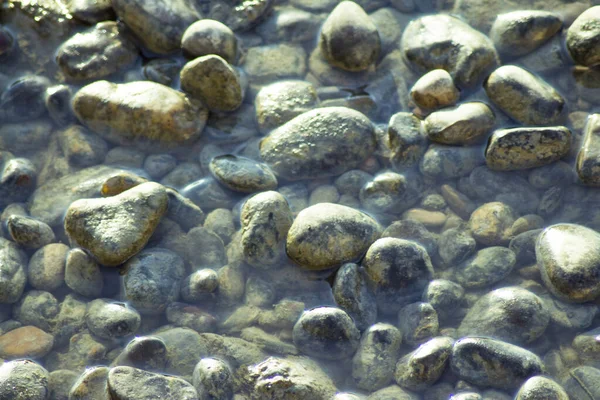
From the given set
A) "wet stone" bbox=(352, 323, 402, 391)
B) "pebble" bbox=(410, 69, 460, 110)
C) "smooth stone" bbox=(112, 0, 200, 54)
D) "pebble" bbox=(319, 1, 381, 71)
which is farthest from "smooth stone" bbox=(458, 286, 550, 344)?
"smooth stone" bbox=(112, 0, 200, 54)

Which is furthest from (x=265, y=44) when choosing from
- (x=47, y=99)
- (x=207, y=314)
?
(x=207, y=314)

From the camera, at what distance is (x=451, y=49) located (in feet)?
10.7

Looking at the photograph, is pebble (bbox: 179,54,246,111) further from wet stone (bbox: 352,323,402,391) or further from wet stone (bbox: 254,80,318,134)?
wet stone (bbox: 352,323,402,391)

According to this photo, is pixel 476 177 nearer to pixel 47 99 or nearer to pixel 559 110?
pixel 559 110

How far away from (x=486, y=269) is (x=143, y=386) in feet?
4.99

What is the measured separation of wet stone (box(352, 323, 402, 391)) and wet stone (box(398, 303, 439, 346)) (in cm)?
5

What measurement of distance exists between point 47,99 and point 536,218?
2605 millimetres

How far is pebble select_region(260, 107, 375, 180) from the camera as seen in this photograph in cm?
300

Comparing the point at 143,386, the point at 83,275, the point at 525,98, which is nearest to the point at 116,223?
the point at 83,275

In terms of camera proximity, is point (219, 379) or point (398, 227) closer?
point (219, 379)

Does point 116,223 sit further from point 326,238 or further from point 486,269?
point 486,269

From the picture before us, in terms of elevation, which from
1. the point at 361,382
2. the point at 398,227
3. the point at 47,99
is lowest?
the point at 361,382

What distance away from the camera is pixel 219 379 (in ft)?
7.64

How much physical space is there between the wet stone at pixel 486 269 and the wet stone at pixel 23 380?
Answer: 1779mm
